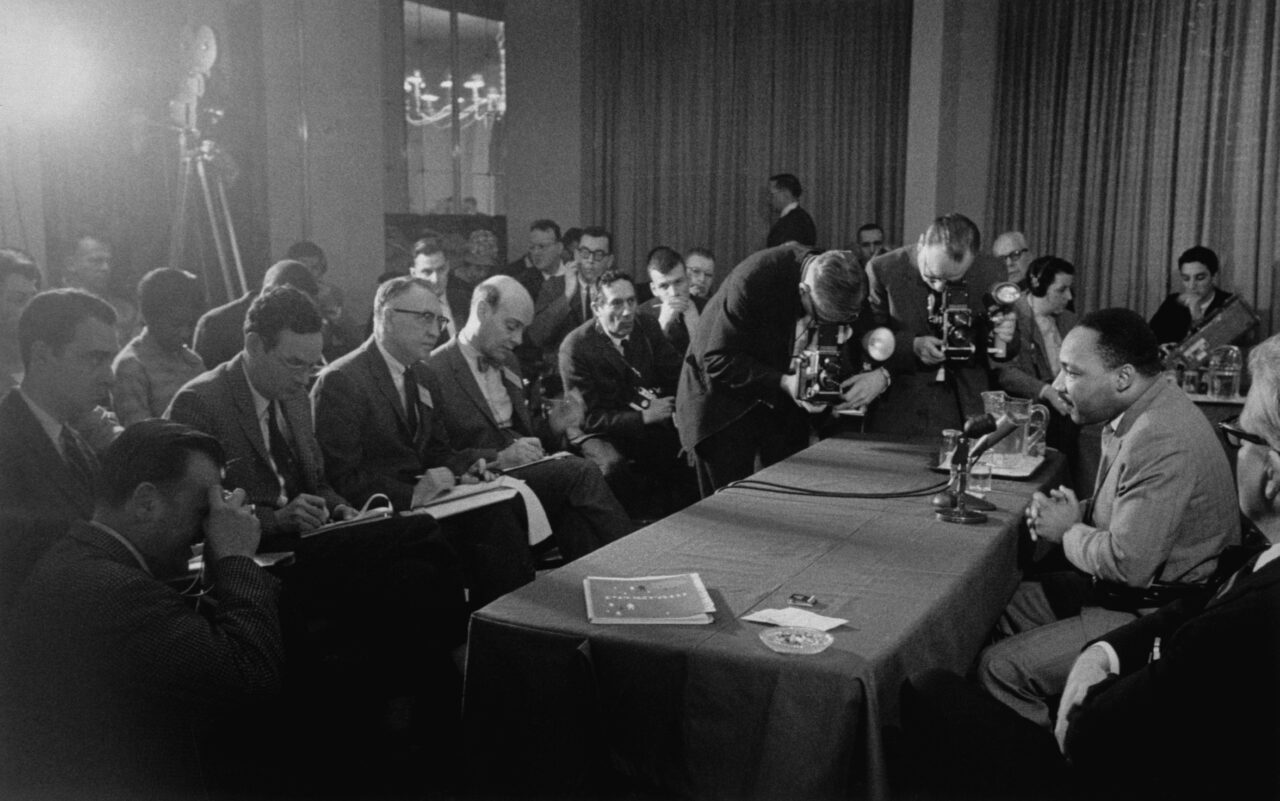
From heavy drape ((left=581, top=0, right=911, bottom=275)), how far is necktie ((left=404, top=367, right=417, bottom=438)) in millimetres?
5323

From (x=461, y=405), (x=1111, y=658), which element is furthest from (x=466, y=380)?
(x=1111, y=658)

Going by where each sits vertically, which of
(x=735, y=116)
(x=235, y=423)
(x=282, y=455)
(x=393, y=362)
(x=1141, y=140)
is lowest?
(x=282, y=455)

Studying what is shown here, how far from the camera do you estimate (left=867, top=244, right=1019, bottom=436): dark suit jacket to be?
171 inches

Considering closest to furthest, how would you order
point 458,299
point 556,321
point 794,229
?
point 556,321, point 458,299, point 794,229

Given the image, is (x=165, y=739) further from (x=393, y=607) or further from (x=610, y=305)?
(x=610, y=305)

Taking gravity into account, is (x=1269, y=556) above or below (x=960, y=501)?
above

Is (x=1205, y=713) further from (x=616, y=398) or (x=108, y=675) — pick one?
(x=616, y=398)

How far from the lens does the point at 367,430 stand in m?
3.63

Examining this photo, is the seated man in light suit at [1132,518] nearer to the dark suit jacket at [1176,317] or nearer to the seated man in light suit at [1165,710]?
the seated man in light suit at [1165,710]

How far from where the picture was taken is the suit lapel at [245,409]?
10.4ft

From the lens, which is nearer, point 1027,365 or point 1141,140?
point 1027,365

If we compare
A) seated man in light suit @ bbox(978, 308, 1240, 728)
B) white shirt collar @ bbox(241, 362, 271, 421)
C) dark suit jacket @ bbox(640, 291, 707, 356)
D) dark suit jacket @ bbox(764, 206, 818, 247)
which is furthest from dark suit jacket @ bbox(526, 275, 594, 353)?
seated man in light suit @ bbox(978, 308, 1240, 728)

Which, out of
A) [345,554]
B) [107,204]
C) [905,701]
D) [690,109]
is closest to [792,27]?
[690,109]

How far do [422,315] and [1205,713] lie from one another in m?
2.70
